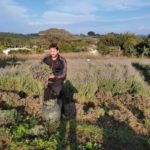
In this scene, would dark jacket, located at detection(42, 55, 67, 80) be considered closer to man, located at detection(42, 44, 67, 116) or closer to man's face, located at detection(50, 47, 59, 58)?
man, located at detection(42, 44, 67, 116)

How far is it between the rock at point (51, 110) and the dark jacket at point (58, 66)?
2.01 feet

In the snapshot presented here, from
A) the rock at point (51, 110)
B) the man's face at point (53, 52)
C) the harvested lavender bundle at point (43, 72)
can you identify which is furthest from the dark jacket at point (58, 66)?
the rock at point (51, 110)

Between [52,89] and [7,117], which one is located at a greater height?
[52,89]

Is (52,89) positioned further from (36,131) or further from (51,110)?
(36,131)

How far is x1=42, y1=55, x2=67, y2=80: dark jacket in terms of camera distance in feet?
31.8

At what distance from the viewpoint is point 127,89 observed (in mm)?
13727

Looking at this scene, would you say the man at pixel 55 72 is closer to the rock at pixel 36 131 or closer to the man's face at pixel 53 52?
the man's face at pixel 53 52

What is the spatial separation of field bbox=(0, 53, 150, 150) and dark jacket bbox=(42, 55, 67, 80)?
1.07 meters

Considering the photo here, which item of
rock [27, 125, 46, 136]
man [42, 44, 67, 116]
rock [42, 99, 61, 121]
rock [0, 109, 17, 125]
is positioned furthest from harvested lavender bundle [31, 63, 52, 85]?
rock [27, 125, 46, 136]

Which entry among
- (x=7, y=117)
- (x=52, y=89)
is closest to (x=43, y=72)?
(x=52, y=89)

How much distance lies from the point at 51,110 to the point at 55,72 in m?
0.93

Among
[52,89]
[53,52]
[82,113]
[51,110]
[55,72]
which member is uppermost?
[53,52]

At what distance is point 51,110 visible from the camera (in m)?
9.57

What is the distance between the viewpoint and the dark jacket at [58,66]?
9688 millimetres
